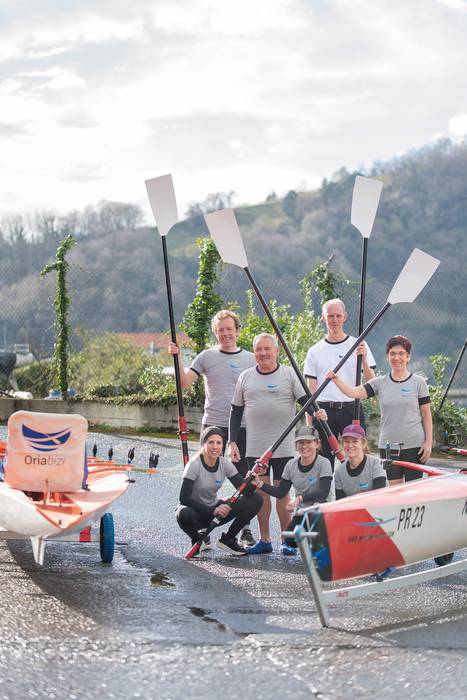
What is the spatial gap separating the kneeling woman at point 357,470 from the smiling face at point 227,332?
3.50ft

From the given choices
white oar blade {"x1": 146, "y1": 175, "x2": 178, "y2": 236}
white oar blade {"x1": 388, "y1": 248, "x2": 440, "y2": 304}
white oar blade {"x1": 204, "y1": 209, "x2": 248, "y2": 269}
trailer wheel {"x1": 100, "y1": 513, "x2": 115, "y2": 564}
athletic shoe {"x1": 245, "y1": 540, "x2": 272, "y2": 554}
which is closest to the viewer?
trailer wheel {"x1": 100, "y1": 513, "x2": 115, "y2": 564}

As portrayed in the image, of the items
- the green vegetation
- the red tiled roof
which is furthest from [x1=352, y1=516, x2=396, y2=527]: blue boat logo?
the red tiled roof

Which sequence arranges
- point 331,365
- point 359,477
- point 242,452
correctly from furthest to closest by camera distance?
point 331,365
point 242,452
point 359,477

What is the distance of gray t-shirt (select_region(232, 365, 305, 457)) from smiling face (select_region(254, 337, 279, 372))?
48 millimetres

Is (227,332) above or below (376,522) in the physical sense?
above

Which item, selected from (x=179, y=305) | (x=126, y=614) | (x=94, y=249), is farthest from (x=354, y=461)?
(x=94, y=249)

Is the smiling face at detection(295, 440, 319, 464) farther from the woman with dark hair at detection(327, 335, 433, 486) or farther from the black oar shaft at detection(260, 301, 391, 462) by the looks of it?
the woman with dark hair at detection(327, 335, 433, 486)

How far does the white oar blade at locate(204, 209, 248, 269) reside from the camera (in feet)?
26.0

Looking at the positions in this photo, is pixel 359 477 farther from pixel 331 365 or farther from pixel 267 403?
pixel 331 365

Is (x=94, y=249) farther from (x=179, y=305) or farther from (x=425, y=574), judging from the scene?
(x=425, y=574)

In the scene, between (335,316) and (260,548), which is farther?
(335,316)

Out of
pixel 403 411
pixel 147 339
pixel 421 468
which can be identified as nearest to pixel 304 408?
pixel 403 411

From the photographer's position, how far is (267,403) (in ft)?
22.5

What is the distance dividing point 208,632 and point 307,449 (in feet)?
6.58
